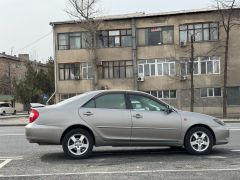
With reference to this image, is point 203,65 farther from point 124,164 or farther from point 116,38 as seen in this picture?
point 124,164

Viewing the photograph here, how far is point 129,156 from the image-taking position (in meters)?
9.74

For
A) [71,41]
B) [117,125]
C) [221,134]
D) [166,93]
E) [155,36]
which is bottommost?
[221,134]

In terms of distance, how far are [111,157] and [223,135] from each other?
261 centimetres

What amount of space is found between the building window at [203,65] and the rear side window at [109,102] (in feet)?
107

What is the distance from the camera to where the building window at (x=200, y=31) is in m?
41.1

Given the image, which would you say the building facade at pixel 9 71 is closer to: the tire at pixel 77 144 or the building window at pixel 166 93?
the building window at pixel 166 93

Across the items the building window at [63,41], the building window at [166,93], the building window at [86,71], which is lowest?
the building window at [166,93]

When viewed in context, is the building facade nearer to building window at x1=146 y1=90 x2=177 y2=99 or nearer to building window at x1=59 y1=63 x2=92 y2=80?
building window at x1=59 y1=63 x2=92 y2=80

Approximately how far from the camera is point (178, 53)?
138ft

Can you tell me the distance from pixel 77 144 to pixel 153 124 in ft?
5.70

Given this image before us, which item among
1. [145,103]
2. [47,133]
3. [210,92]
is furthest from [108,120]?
[210,92]

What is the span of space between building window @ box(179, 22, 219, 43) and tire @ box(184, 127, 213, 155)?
32.8m

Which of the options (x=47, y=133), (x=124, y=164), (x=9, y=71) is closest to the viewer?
(x=124, y=164)

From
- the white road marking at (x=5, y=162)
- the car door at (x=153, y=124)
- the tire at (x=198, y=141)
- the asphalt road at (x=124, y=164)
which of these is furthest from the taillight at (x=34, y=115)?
the tire at (x=198, y=141)
